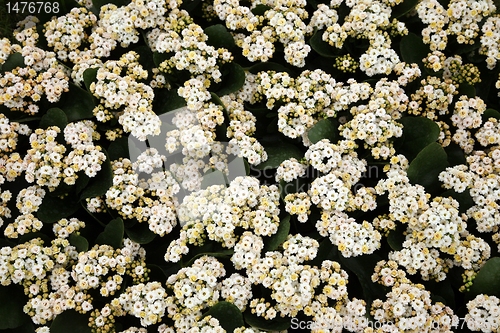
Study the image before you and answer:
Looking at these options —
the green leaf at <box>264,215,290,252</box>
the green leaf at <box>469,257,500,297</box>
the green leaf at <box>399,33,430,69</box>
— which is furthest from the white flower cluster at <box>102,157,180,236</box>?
the green leaf at <box>399,33,430,69</box>

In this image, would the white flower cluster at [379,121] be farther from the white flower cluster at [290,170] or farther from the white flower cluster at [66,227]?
the white flower cluster at [66,227]

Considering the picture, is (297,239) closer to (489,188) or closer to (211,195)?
(211,195)

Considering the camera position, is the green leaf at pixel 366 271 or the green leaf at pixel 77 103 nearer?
the green leaf at pixel 366 271

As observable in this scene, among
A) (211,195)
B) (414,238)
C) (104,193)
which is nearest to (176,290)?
(211,195)

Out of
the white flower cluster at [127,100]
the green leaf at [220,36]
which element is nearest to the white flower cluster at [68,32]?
the white flower cluster at [127,100]

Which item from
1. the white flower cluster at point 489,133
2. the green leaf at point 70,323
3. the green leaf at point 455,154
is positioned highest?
the white flower cluster at point 489,133

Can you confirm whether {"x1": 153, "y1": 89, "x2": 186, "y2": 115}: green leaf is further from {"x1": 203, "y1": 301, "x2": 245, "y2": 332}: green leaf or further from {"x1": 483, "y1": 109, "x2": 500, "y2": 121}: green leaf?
{"x1": 483, "y1": 109, "x2": 500, "y2": 121}: green leaf

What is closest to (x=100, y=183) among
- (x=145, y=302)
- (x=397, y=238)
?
(x=145, y=302)
